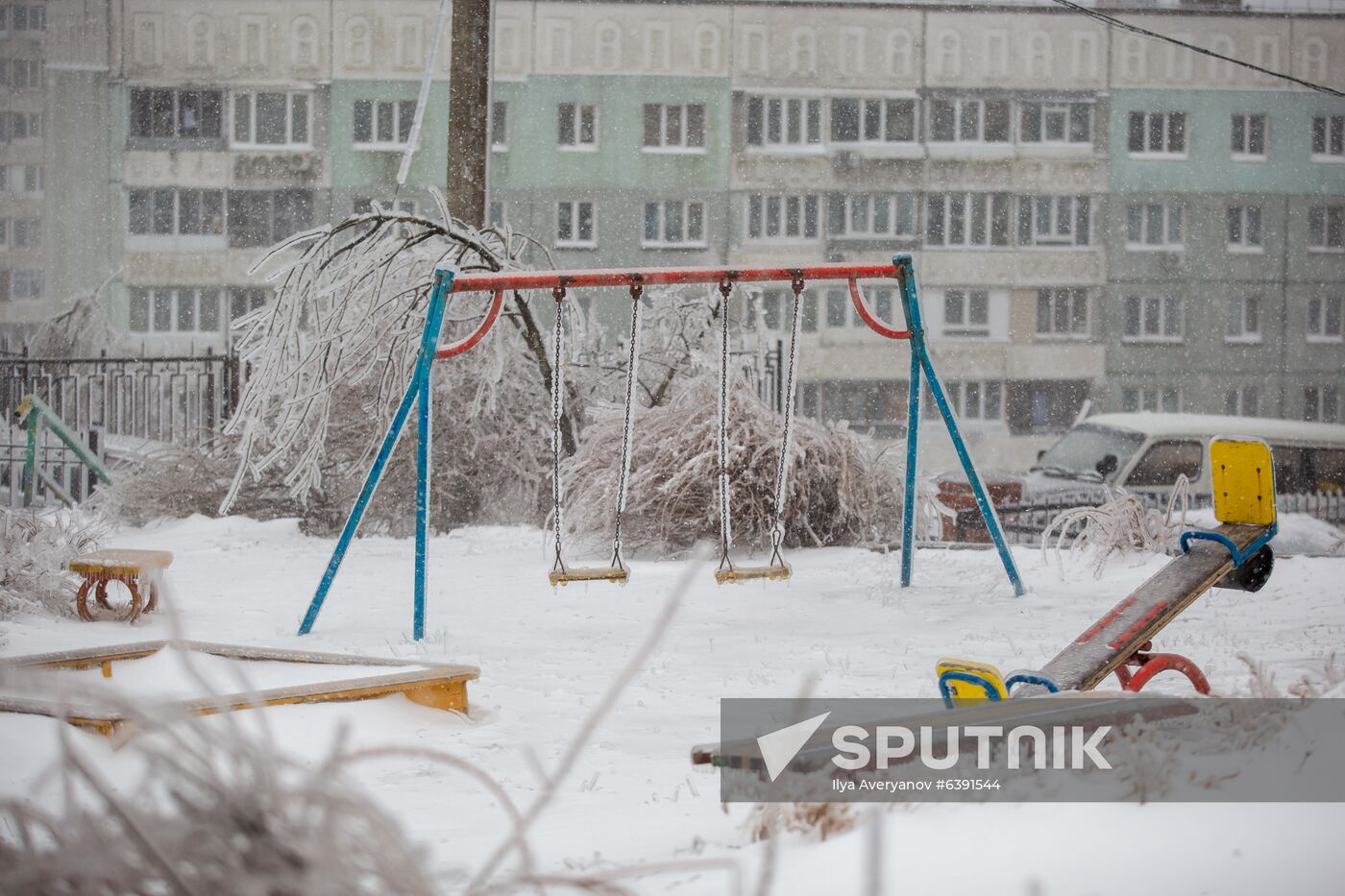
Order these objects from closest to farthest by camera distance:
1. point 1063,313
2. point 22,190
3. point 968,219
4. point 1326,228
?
point 968,219
point 1063,313
point 1326,228
point 22,190

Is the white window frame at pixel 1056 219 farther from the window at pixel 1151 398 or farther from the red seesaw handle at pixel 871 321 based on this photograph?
the red seesaw handle at pixel 871 321

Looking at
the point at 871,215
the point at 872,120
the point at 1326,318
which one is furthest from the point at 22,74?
the point at 1326,318

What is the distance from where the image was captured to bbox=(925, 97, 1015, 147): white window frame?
121ft

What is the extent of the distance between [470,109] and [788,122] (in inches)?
1003

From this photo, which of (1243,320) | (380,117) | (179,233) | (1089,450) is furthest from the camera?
(1243,320)

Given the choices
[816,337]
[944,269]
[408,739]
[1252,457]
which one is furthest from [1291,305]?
[408,739]

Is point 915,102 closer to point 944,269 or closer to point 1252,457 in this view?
A: point 944,269

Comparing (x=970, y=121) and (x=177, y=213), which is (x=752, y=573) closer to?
(x=970, y=121)

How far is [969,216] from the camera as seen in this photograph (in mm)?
36844

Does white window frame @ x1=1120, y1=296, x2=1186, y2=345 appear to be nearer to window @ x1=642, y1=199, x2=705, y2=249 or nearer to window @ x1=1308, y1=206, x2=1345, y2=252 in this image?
window @ x1=1308, y1=206, x2=1345, y2=252

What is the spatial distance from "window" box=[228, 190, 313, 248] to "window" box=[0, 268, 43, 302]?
7.73 metres

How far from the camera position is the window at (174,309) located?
118 feet

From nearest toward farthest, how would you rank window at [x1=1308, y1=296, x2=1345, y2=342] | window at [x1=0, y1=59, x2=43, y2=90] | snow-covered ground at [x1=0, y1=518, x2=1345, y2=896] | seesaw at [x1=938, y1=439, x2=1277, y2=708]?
snow-covered ground at [x1=0, y1=518, x2=1345, y2=896]
seesaw at [x1=938, y1=439, x2=1277, y2=708]
window at [x1=1308, y1=296, x2=1345, y2=342]
window at [x1=0, y1=59, x2=43, y2=90]

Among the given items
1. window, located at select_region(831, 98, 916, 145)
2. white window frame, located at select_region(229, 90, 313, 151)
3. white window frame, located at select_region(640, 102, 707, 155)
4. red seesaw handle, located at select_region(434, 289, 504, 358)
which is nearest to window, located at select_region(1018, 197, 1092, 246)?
window, located at select_region(831, 98, 916, 145)
